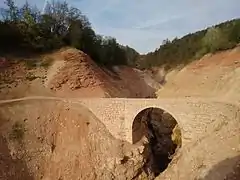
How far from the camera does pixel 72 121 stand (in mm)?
26109

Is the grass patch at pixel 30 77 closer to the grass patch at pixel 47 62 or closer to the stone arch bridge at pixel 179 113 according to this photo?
the grass patch at pixel 47 62

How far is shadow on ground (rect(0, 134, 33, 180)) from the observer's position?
22688 mm

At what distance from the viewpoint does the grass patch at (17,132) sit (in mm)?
24719

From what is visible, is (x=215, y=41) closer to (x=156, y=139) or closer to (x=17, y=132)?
(x=156, y=139)

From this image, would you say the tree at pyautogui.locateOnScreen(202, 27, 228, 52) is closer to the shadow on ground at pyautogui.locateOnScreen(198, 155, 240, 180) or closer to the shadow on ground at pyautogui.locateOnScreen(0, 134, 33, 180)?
the shadow on ground at pyautogui.locateOnScreen(198, 155, 240, 180)

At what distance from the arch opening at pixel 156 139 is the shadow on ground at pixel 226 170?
903 centimetres

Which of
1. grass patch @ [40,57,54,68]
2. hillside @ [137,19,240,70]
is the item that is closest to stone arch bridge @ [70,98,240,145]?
grass patch @ [40,57,54,68]

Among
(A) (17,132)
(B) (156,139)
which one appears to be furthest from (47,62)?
(B) (156,139)

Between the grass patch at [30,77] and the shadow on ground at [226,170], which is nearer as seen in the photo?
the shadow on ground at [226,170]

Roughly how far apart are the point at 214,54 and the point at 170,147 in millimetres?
12614

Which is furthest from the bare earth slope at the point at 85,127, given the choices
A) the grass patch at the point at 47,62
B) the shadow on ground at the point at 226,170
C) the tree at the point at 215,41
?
the tree at the point at 215,41

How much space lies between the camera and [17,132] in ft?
82.2

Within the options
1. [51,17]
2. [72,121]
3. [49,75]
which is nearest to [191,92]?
[72,121]

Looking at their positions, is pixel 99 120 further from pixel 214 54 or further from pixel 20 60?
pixel 214 54
